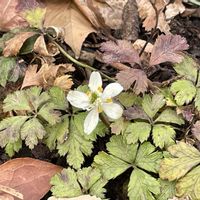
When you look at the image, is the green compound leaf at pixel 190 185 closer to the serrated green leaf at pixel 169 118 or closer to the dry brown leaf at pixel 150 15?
the serrated green leaf at pixel 169 118

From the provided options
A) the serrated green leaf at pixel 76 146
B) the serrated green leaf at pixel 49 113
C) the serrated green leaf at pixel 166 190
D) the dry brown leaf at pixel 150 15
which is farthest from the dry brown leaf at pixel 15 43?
the serrated green leaf at pixel 166 190

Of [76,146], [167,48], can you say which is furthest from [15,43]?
[167,48]

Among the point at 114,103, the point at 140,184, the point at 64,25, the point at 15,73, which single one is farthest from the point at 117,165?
the point at 64,25

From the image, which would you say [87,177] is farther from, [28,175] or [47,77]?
[47,77]

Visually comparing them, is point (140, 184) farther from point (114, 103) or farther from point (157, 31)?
point (157, 31)

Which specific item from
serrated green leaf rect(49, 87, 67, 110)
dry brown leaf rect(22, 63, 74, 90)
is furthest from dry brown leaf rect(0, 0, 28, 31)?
serrated green leaf rect(49, 87, 67, 110)

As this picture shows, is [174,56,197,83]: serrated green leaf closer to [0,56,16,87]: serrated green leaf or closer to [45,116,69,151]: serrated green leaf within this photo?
[45,116,69,151]: serrated green leaf
